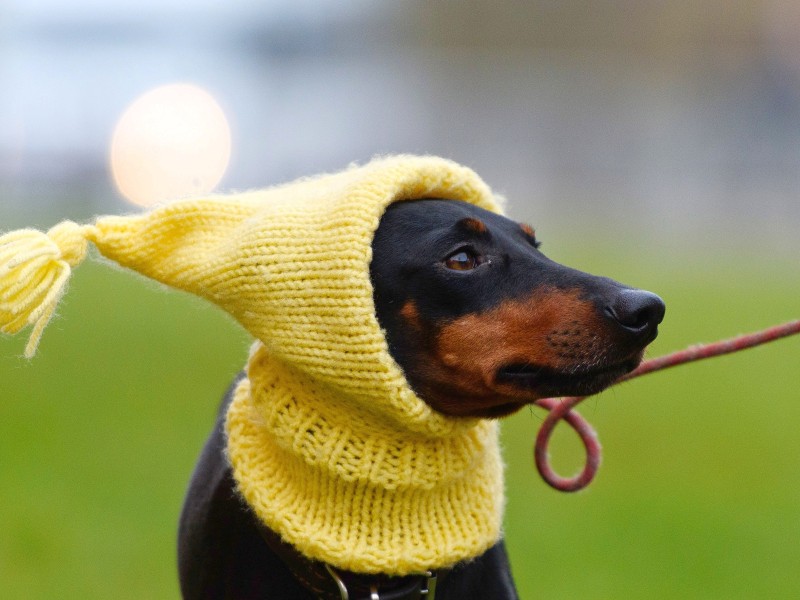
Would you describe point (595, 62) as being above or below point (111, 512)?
below

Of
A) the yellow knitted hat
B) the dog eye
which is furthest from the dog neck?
the dog eye

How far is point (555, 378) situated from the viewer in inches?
94.1

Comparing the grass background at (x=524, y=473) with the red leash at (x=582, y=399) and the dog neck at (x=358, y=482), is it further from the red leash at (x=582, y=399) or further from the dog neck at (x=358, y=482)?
the dog neck at (x=358, y=482)

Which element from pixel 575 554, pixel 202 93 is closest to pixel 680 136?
pixel 202 93

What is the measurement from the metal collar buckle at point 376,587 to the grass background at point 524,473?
22.1 inches

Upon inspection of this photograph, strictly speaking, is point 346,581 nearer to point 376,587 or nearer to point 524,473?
point 376,587

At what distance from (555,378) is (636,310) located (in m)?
0.22

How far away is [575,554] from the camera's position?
453 centimetres

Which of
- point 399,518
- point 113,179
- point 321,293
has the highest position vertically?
point 321,293

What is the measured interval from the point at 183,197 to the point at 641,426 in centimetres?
450

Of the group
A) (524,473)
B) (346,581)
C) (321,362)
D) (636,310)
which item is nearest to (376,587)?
(346,581)

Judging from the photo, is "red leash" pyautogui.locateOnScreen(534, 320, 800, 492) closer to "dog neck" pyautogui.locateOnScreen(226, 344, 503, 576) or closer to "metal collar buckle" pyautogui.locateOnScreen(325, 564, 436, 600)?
"dog neck" pyautogui.locateOnScreen(226, 344, 503, 576)

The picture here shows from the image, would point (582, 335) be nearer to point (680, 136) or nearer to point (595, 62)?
point (680, 136)

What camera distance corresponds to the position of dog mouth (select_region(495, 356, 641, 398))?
2.38m
